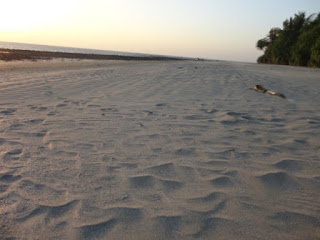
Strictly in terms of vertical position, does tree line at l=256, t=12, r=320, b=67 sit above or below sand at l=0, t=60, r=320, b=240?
above

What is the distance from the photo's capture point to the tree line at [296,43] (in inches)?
977

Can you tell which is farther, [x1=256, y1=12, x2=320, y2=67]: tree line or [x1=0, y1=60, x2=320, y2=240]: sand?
[x1=256, y1=12, x2=320, y2=67]: tree line

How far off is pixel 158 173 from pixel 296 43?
30849mm

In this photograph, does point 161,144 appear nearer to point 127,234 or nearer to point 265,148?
point 265,148

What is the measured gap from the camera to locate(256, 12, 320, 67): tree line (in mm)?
24828

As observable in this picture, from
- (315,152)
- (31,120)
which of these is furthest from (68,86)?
(315,152)

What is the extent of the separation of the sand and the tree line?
77.0ft

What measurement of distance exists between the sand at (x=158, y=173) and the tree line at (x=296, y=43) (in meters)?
23.5

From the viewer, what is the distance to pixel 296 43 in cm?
2838

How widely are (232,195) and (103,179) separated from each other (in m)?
0.95

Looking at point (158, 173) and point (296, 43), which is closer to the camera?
point (158, 173)

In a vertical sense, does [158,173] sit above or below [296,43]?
below

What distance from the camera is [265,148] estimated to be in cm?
276

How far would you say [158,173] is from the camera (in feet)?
7.22
